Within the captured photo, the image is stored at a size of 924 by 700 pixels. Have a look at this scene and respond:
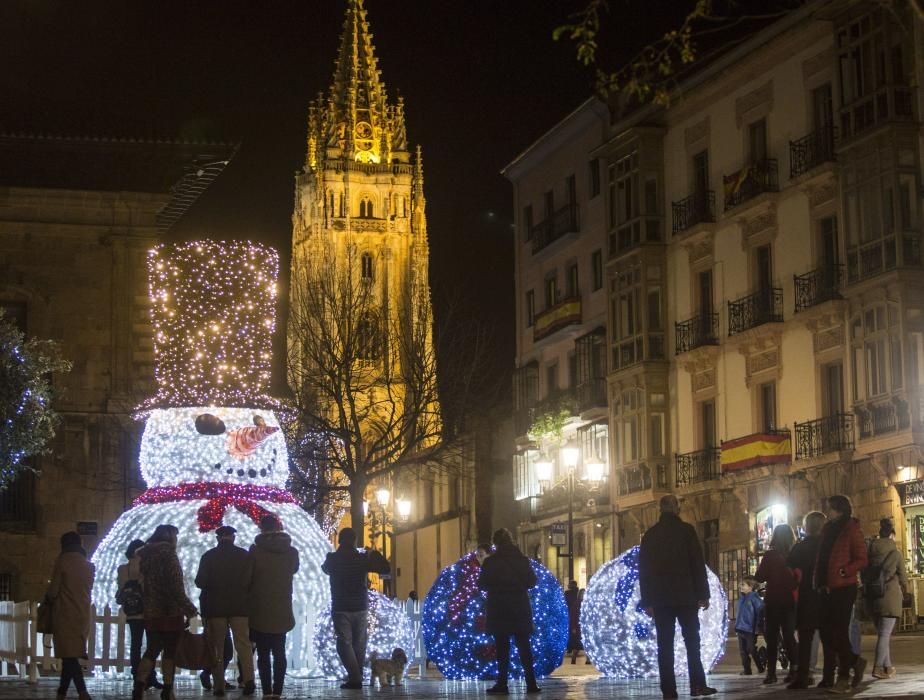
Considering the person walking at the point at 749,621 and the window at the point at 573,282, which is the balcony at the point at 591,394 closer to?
the window at the point at 573,282

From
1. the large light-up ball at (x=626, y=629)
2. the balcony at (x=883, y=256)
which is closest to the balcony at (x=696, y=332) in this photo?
the balcony at (x=883, y=256)

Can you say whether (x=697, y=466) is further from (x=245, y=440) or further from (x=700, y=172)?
(x=245, y=440)

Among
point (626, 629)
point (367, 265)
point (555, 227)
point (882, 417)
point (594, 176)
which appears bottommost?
point (626, 629)

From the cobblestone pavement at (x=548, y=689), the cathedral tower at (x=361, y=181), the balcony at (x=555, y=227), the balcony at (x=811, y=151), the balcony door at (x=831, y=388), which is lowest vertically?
the cobblestone pavement at (x=548, y=689)

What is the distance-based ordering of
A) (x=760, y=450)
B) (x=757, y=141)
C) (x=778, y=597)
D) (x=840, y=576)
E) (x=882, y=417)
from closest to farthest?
(x=840, y=576), (x=778, y=597), (x=882, y=417), (x=760, y=450), (x=757, y=141)

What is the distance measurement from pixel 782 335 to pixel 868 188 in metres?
4.83

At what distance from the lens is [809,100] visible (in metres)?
39.8

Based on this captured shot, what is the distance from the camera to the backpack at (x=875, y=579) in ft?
57.9

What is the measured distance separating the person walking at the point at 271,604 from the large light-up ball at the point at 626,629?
3899 millimetres

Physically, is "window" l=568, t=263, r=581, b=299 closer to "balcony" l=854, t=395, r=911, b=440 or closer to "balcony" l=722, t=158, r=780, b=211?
"balcony" l=722, t=158, r=780, b=211

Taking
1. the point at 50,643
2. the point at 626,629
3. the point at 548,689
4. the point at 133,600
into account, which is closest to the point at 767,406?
the point at 50,643

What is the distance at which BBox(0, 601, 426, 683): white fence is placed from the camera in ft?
70.1

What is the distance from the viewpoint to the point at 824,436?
37969mm

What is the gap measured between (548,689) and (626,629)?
77.4 inches
